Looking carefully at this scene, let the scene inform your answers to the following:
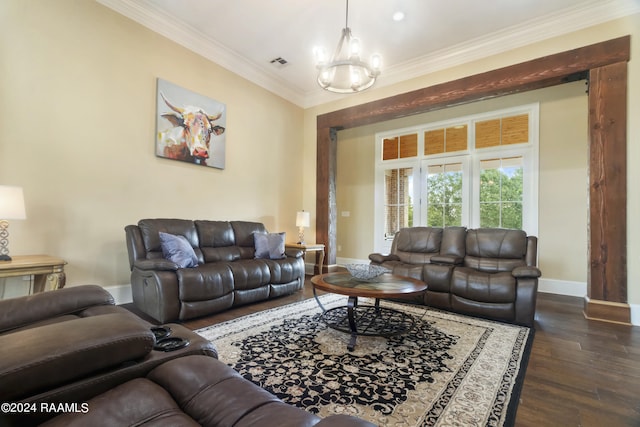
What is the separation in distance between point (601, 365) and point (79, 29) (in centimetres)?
553

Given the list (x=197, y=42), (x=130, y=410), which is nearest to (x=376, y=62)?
(x=197, y=42)

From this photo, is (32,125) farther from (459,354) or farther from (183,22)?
(459,354)

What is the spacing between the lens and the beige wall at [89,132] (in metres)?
2.80

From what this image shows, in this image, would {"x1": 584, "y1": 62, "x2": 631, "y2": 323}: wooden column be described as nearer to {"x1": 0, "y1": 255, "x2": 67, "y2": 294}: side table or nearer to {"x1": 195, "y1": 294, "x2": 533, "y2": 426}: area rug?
{"x1": 195, "y1": 294, "x2": 533, "y2": 426}: area rug

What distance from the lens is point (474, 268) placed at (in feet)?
11.5

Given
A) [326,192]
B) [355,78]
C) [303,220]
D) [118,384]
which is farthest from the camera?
[326,192]

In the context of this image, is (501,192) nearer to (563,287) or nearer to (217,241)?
(563,287)

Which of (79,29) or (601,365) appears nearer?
(601,365)

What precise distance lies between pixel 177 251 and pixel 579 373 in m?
3.49

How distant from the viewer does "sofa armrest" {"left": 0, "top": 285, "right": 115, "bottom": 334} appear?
1321mm

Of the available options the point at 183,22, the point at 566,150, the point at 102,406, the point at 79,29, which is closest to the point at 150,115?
the point at 79,29

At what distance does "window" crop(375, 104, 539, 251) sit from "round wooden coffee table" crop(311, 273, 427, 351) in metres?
2.80

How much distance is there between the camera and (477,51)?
4141mm

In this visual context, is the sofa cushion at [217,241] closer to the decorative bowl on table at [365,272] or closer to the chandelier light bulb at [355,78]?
the decorative bowl on table at [365,272]
